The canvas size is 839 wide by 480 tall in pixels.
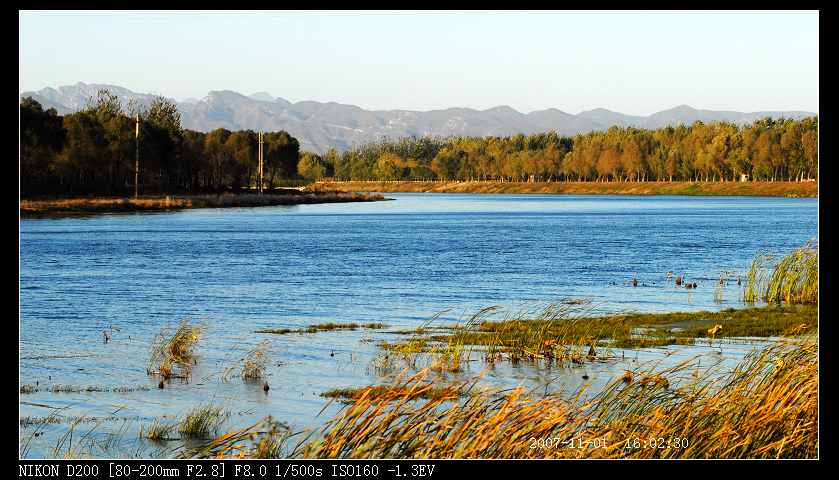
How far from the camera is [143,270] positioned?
55938 millimetres

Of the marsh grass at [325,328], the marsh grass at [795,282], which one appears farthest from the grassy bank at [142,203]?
the marsh grass at [795,282]

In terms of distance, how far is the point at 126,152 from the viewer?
129 meters

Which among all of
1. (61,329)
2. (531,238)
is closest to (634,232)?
(531,238)

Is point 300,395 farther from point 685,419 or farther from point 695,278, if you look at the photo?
point 695,278

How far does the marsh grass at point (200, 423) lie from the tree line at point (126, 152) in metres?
87.8

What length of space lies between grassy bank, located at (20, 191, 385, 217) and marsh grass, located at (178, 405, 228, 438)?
102 meters

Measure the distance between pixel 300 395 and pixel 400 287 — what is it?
23944 millimetres

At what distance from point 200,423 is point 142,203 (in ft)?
399

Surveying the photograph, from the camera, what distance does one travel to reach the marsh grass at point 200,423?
733 inches

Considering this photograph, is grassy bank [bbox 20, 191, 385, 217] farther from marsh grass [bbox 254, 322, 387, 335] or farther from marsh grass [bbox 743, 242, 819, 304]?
marsh grass [bbox 743, 242, 819, 304]

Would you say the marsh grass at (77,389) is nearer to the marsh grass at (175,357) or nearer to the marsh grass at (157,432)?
the marsh grass at (175,357)

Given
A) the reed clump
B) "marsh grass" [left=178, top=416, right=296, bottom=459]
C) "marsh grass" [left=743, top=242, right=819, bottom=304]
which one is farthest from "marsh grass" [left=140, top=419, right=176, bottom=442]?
"marsh grass" [left=743, top=242, right=819, bottom=304]

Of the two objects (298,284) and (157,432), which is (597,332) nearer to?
(157,432)

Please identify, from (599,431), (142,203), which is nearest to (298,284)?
(599,431)
